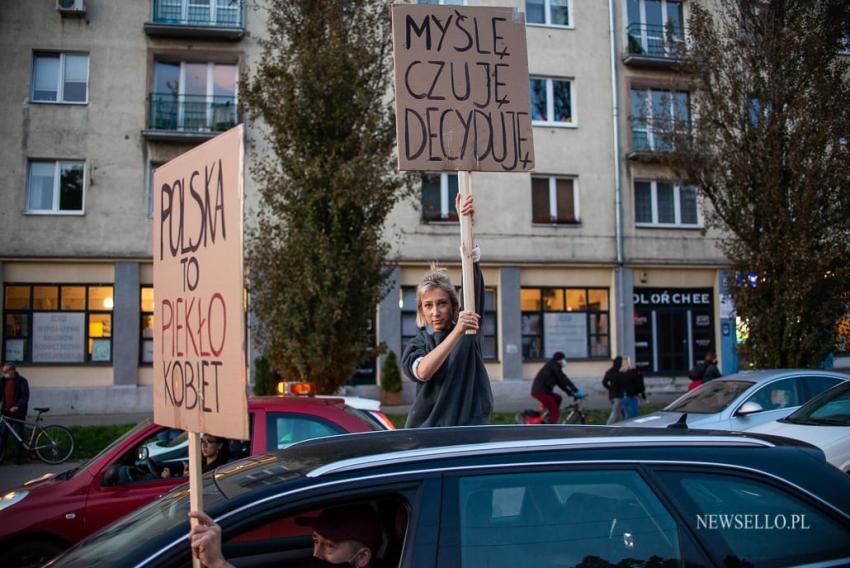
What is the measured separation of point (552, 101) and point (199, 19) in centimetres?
1109

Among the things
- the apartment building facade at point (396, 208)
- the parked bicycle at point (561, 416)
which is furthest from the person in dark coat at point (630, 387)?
the apartment building facade at point (396, 208)

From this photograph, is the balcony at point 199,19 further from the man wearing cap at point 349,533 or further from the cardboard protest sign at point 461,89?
the man wearing cap at point 349,533

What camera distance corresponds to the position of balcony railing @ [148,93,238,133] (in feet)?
71.7

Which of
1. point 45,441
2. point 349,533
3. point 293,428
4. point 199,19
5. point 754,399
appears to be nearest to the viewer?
point 349,533

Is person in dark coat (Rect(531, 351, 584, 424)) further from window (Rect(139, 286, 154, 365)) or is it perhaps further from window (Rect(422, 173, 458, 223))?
window (Rect(139, 286, 154, 365))

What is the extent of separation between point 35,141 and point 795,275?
777 inches

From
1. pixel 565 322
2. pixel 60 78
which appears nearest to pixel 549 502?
pixel 565 322

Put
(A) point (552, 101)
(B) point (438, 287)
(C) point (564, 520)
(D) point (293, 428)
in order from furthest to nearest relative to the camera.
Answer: (A) point (552, 101), (D) point (293, 428), (B) point (438, 287), (C) point (564, 520)

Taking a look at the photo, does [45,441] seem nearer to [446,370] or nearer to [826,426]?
[446,370]

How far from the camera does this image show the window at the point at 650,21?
24953mm

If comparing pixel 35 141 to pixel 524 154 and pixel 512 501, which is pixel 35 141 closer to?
pixel 524 154

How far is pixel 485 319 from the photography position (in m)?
23.2

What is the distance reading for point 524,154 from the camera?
4680 millimetres

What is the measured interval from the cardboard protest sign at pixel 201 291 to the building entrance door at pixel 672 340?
2345cm
